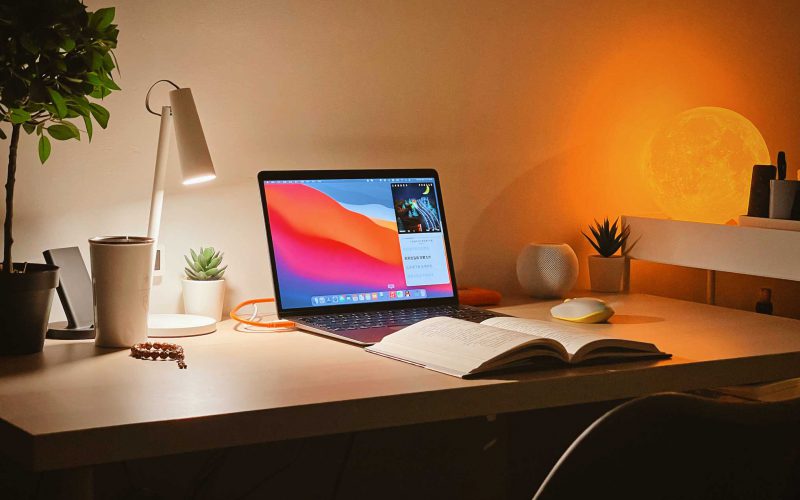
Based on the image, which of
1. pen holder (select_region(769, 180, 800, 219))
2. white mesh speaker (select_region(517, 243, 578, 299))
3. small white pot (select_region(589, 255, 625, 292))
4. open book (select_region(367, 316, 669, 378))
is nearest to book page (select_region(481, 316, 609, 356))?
open book (select_region(367, 316, 669, 378))

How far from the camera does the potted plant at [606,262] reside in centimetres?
198

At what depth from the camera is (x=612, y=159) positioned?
214cm

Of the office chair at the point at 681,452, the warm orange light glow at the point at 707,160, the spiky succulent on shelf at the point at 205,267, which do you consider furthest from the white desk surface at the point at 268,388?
the warm orange light glow at the point at 707,160

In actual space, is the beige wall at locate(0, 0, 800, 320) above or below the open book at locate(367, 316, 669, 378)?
above

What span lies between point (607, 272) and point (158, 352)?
3.50ft

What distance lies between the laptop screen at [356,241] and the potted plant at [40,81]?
41 centimetres

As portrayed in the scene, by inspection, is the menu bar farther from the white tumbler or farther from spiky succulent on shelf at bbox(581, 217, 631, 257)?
spiky succulent on shelf at bbox(581, 217, 631, 257)

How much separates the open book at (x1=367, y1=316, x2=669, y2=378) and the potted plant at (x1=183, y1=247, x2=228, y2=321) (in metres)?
0.39

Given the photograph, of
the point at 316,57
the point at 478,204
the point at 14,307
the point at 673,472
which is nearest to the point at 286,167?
the point at 316,57

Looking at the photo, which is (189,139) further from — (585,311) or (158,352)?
(585,311)

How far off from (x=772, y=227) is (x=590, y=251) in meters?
0.43

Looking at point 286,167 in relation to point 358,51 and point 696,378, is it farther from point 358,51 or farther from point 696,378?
point 696,378

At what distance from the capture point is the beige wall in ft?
5.18

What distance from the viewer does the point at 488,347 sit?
1240 mm
